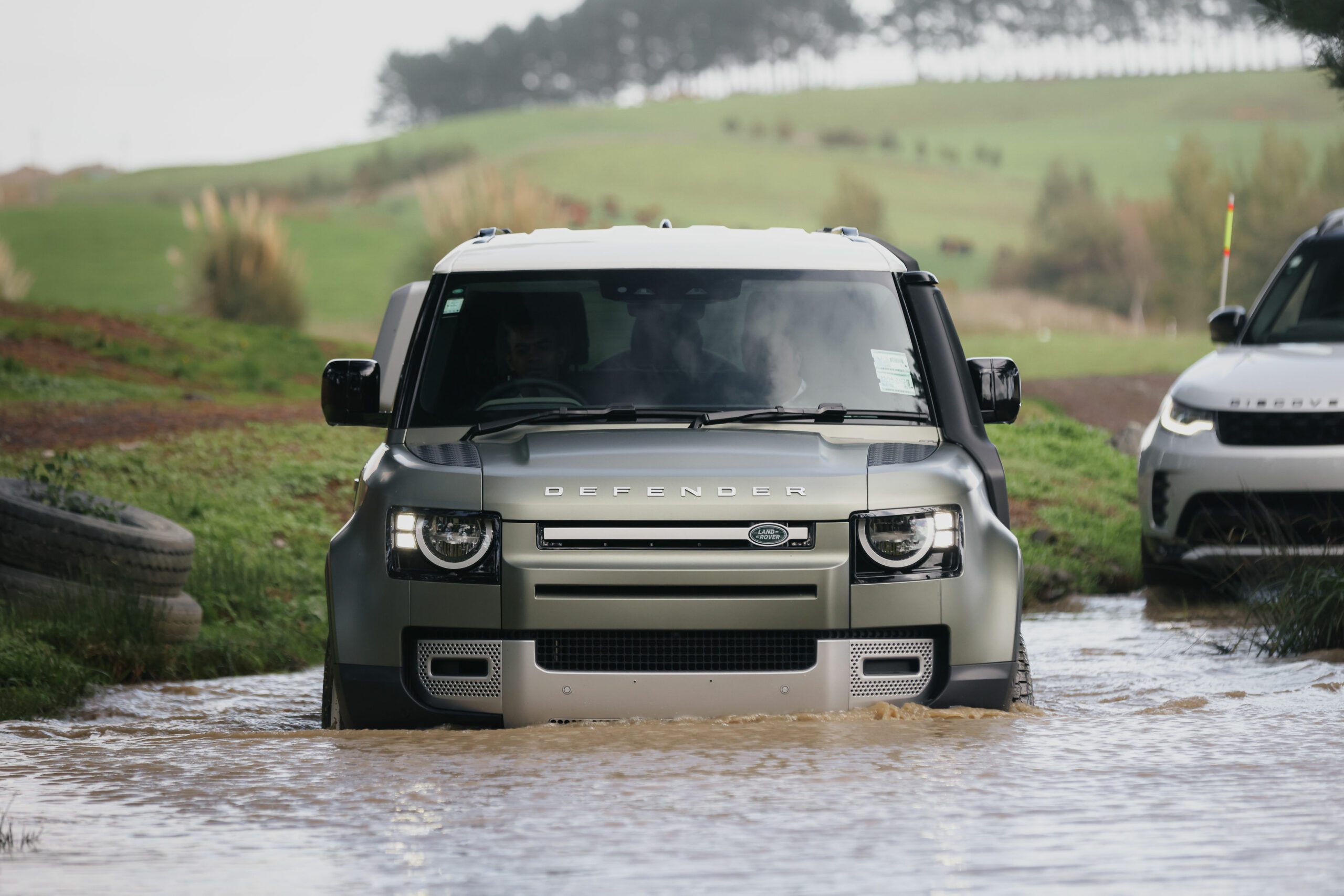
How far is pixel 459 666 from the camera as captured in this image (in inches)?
227

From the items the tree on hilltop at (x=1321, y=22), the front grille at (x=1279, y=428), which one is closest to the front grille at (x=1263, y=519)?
the front grille at (x=1279, y=428)

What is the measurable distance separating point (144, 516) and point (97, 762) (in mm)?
4603

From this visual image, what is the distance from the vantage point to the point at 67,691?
8.20 meters

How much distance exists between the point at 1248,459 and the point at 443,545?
19.0 ft

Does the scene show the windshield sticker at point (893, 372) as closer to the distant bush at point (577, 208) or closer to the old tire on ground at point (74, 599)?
the old tire on ground at point (74, 599)

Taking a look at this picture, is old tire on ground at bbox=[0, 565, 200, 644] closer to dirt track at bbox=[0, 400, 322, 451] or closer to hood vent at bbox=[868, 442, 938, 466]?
hood vent at bbox=[868, 442, 938, 466]

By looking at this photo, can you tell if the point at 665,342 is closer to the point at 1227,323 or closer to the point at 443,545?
the point at 443,545

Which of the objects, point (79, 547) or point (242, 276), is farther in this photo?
point (242, 276)

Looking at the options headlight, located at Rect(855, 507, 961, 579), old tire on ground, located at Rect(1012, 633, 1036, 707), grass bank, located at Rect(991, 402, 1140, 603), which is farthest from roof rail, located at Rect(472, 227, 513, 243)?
grass bank, located at Rect(991, 402, 1140, 603)

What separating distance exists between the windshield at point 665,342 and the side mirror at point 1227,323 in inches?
194

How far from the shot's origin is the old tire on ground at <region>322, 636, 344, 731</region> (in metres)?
6.04

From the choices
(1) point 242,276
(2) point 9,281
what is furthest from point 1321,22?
(2) point 9,281

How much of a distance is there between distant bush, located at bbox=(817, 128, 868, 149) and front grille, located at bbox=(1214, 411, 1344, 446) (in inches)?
3048

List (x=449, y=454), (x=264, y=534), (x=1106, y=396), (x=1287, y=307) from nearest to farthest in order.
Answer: (x=449, y=454) < (x=1287, y=307) < (x=264, y=534) < (x=1106, y=396)
